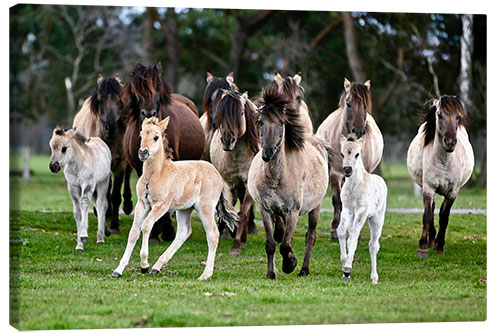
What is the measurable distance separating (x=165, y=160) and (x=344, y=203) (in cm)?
197

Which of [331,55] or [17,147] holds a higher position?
[331,55]

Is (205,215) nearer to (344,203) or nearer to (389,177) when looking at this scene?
(344,203)

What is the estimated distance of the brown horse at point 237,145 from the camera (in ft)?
29.8

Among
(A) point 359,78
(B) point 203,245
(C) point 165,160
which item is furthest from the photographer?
(A) point 359,78

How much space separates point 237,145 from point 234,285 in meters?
2.84

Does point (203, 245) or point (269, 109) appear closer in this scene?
point (269, 109)

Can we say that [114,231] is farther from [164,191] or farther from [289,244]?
[289,244]

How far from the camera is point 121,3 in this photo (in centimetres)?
751

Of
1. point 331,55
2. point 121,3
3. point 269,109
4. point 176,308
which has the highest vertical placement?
point 331,55

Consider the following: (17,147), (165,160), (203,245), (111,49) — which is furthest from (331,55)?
(17,147)

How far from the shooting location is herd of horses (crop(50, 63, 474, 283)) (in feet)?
25.3

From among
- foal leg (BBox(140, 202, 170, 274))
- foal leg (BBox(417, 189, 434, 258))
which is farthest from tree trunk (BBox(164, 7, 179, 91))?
foal leg (BBox(140, 202, 170, 274))

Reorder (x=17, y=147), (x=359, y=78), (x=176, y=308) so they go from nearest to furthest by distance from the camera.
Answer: (x=176, y=308)
(x=17, y=147)
(x=359, y=78)

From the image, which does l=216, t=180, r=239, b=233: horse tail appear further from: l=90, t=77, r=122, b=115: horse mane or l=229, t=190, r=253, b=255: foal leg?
l=90, t=77, r=122, b=115: horse mane
